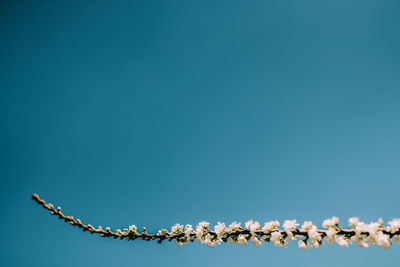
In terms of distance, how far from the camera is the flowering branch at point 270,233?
3158mm

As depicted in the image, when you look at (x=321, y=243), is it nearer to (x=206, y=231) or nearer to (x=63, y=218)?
(x=206, y=231)

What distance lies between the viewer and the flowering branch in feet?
10.4

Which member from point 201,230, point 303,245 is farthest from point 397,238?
point 201,230

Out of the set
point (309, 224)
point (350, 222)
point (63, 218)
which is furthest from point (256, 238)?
point (63, 218)

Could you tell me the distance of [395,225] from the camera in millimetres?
3057

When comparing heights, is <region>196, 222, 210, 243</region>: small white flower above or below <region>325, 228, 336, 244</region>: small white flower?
above

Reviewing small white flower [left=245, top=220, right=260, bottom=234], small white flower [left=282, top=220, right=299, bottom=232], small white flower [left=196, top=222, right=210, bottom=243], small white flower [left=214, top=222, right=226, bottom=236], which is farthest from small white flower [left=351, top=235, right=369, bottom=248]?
small white flower [left=196, top=222, right=210, bottom=243]

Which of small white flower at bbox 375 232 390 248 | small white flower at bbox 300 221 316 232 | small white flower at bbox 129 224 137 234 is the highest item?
small white flower at bbox 129 224 137 234

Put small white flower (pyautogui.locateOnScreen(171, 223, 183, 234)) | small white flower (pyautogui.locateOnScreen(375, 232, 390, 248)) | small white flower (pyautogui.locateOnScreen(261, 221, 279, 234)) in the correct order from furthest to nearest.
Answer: small white flower (pyautogui.locateOnScreen(171, 223, 183, 234)) < small white flower (pyautogui.locateOnScreen(261, 221, 279, 234)) < small white flower (pyautogui.locateOnScreen(375, 232, 390, 248))

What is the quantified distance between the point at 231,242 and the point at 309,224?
1403 mm

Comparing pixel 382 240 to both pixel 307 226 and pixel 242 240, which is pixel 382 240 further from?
pixel 242 240

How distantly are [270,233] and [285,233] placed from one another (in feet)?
0.83

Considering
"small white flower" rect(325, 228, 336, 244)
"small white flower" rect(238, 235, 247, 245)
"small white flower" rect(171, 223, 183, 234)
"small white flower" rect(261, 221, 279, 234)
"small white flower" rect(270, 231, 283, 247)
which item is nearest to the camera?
"small white flower" rect(325, 228, 336, 244)

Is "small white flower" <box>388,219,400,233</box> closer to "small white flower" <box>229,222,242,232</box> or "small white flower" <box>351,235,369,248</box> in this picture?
"small white flower" <box>351,235,369,248</box>
